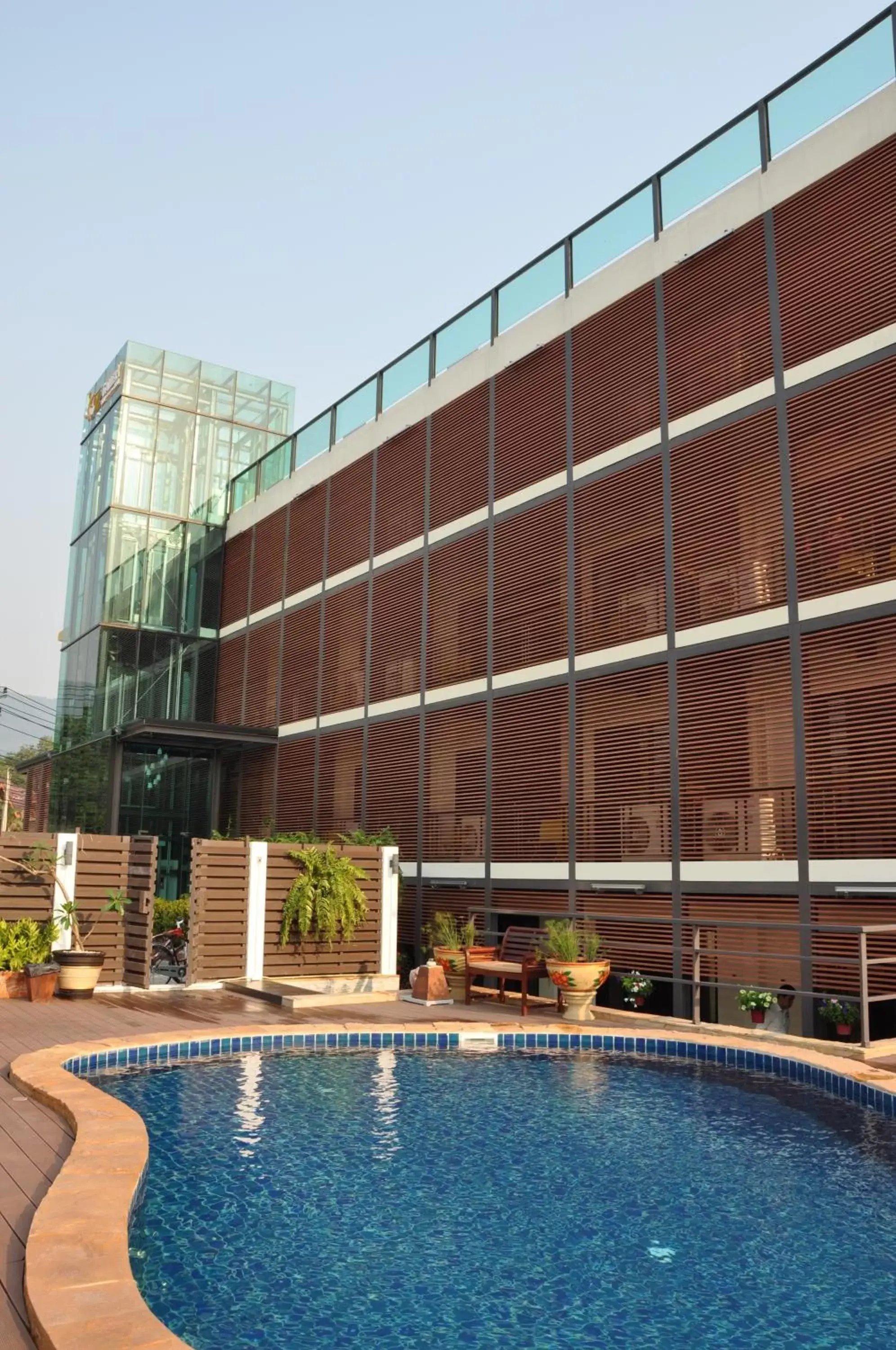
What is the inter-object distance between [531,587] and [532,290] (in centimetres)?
480

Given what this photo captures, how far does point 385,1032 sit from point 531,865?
5.16m

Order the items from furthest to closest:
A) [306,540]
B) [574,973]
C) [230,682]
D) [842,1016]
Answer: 1. [230,682]
2. [306,540]
3. [574,973]
4. [842,1016]

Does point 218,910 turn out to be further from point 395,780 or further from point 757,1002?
point 757,1002

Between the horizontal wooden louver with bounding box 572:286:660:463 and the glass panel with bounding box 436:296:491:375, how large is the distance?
8.03 ft

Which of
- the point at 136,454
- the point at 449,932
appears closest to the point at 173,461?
the point at 136,454

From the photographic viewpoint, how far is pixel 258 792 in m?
22.2

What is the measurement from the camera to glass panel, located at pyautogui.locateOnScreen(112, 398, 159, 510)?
23.9 meters

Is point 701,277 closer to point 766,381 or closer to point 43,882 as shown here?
point 766,381

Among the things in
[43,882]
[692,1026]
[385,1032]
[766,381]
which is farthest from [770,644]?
[43,882]

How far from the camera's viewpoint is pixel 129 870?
1314 cm

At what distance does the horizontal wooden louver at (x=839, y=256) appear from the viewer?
1124 centimetres

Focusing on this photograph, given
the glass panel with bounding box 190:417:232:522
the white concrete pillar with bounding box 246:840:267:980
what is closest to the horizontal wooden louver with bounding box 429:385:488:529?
the white concrete pillar with bounding box 246:840:267:980

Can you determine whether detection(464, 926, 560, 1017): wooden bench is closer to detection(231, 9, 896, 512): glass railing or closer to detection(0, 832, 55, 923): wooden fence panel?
detection(0, 832, 55, 923): wooden fence panel

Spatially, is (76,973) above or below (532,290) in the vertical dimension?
below
